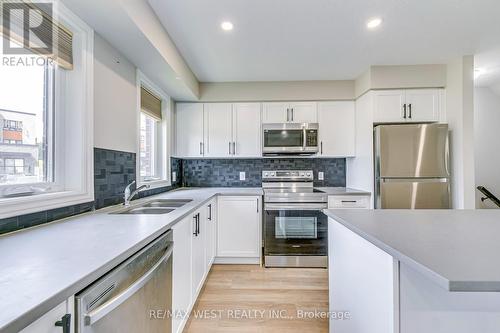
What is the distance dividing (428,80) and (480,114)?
228 centimetres

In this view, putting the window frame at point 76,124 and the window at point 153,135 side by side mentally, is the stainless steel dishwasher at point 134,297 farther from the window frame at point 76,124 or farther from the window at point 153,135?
the window at point 153,135

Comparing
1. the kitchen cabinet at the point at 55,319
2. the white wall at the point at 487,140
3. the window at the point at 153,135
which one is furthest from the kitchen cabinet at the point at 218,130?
the white wall at the point at 487,140

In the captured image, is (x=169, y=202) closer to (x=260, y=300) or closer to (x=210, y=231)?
(x=210, y=231)

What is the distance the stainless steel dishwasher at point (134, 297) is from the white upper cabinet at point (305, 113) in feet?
7.98

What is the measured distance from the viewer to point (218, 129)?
3354 mm

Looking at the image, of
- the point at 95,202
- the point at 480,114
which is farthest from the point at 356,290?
the point at 480,114

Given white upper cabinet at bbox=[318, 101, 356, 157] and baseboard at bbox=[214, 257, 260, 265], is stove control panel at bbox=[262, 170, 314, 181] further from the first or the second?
baseboard at bbox=[214, 257, 260, 265]

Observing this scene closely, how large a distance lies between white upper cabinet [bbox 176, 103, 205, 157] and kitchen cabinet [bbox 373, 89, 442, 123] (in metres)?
2.23

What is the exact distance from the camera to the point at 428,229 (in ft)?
3.46

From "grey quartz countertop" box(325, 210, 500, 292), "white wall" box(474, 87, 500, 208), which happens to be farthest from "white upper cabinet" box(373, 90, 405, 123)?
"white wall" box(474, 87, 500, 208)

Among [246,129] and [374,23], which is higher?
[374,23]

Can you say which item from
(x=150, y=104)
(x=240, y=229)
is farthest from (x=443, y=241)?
(x=150, y=104)

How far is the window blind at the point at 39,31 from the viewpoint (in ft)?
3.77

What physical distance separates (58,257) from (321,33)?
237cm
